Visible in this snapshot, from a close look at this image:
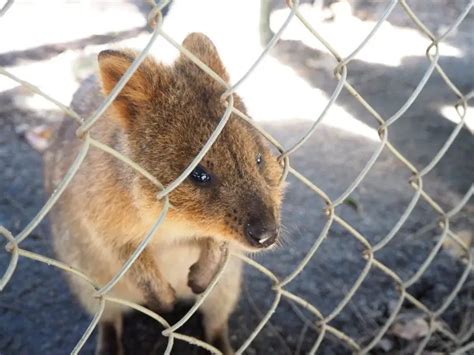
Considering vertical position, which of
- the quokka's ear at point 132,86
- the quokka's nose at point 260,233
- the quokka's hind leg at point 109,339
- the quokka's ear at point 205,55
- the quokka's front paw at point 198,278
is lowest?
the quokka's hind leg at point 109,339

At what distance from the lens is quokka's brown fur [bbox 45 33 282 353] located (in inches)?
77.2

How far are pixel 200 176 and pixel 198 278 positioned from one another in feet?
1.72

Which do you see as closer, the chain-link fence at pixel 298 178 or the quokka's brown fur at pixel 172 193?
the chain-link fence at pixel 298 178

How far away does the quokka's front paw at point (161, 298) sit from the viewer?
235 centimetres

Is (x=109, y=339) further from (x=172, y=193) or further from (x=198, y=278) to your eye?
(x=172, y=193)

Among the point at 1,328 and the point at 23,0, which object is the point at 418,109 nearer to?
the point at 1,328

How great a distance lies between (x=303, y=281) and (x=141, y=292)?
100cm

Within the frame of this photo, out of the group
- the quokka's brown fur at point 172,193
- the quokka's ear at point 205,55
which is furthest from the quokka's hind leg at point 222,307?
the quokka's ear at point 205,55

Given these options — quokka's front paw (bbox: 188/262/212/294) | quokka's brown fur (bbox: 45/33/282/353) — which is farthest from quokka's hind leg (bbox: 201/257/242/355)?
quokka's front paw (bbox: 188/262/212/294)

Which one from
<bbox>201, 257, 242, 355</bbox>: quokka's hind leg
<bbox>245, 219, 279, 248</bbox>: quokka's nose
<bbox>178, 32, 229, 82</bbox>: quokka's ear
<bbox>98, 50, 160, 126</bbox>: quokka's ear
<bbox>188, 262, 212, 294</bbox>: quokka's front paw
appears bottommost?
<bbox>201, 257, 242, 355</bbox>: quokka's hind leg

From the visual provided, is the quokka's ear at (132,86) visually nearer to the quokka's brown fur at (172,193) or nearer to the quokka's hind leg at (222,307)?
the quokka's brown fur at (172,193)

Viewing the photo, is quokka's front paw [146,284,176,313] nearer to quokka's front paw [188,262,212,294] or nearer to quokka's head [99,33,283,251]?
quokka's front paw [188,262,212,294]

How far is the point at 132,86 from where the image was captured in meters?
2.02

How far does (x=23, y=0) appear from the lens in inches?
219
